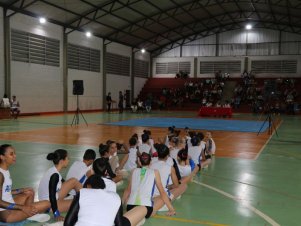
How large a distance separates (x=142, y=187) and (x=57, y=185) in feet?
3.60

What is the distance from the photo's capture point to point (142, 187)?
4.37m

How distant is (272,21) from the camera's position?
122 feet

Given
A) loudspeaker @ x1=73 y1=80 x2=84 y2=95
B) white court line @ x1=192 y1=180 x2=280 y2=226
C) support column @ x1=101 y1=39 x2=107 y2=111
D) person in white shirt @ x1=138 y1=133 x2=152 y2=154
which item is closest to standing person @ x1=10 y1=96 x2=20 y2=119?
loudspeaker @ x1=73 y1=80 x2=84 y2=95

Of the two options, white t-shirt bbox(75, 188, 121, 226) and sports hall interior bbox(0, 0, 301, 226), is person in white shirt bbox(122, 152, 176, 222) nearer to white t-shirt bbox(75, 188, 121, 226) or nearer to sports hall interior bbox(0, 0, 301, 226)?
sports hall interior bbox(0, 0, 301, 226)

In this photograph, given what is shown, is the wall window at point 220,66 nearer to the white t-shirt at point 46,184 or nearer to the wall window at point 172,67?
the wall window at point 172,67

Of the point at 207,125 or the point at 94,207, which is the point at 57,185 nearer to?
the point at 94,207

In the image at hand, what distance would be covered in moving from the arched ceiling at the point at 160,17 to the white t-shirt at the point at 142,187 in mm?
21675

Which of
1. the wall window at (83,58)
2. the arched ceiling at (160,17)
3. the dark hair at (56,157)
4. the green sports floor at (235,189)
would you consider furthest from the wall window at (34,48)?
the dark hair at (56,157)

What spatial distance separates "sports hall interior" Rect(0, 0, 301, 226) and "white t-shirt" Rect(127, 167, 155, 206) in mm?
449

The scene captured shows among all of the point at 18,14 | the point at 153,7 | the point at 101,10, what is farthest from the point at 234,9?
the point at 18,14

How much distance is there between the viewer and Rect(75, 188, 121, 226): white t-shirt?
2.99 meters

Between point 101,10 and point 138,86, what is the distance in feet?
52.6

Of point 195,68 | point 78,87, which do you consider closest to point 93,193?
point 78,87

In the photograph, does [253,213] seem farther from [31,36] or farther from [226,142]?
[31,36]
